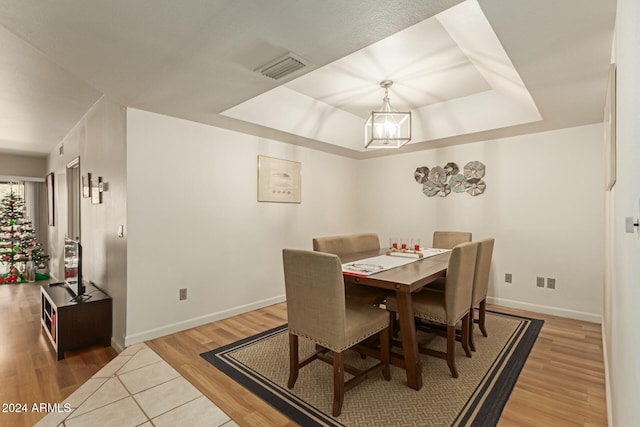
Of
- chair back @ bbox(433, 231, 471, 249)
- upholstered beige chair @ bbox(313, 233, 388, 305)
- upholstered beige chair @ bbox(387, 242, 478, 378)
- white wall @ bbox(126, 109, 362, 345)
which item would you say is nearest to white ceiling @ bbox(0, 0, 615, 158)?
white wall @ bbox(126, 109, 362, 345)

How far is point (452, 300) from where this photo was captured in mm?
2189

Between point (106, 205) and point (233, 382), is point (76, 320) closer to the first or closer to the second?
point (106, 205)

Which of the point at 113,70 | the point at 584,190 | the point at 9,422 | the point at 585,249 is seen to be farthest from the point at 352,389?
→ the point at 584,190

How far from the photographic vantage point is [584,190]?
3398 mm

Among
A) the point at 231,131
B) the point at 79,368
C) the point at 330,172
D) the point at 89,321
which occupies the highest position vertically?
the point at 231,131

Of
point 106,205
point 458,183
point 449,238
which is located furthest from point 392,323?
point 106,205

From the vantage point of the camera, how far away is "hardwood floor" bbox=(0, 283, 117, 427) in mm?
2047

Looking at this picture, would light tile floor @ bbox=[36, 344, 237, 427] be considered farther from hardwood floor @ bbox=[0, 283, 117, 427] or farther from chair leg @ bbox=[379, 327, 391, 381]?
chair leg @ bbox=[379, 327, 391, 381]

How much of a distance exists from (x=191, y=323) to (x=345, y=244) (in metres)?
1.81

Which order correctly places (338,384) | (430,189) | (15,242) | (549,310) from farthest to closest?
(15,242)
(430,189)
(549,310)
(338,384)

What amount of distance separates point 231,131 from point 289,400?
280 centimetres

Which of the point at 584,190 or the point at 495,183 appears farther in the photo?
the point at 495,183

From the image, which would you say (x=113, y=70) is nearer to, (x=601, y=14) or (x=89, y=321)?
(x=89, y=321)

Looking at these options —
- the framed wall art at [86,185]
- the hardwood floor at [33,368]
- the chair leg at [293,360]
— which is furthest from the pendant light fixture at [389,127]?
the framed wall art at [86,185]
